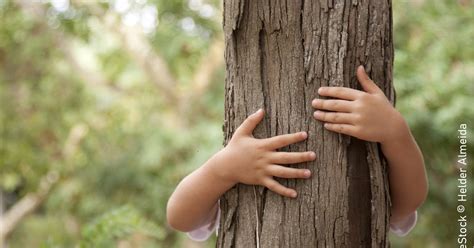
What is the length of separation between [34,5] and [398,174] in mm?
5895

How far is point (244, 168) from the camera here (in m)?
1.66

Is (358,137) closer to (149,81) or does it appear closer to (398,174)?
(398,174)

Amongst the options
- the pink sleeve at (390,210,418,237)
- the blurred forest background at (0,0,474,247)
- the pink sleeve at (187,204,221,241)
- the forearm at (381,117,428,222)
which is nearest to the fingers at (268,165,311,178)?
the forearm at (381,117,428,222)

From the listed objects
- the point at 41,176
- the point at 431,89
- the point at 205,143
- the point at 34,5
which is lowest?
the point at 41,176

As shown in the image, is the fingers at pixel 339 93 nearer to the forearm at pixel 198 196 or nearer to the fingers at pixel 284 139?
the fingers at pixel 284 139

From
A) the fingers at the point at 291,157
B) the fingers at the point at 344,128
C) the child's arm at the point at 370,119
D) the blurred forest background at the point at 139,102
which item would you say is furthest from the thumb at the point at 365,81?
the blurred forest background at the point at 139,102

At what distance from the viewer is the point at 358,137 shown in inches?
63.1

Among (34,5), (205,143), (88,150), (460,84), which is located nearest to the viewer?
(460,84)

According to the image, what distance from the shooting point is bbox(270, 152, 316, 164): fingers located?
5.25ft

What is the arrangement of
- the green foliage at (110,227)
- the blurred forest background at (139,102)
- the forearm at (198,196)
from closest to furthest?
the forearm at (198,196)
the green foliage at (110,227)
the blurred forest background at (139,102)

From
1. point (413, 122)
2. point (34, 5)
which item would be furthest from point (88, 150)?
point (413, 122)

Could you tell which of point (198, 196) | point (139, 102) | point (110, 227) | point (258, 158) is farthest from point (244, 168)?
point (139, 102)

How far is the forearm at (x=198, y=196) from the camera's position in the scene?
172 cm

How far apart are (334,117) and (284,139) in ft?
0.43
